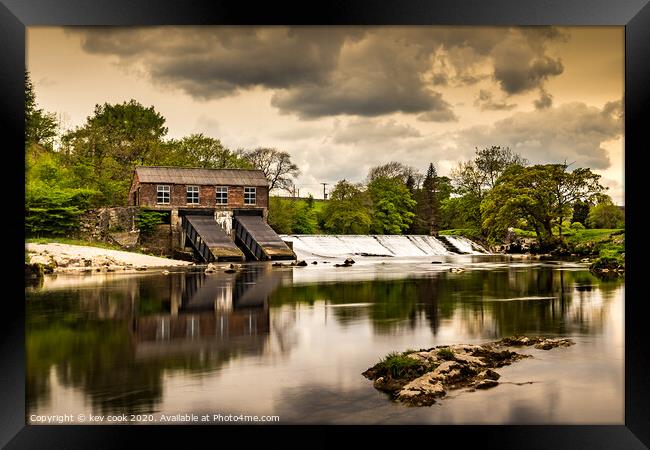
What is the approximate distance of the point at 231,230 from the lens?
94.2 feet

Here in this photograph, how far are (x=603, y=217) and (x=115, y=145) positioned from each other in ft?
69.5

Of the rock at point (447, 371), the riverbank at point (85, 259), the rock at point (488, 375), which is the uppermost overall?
the riverbank at point (85, 259)

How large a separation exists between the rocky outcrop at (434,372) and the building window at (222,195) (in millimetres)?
23641

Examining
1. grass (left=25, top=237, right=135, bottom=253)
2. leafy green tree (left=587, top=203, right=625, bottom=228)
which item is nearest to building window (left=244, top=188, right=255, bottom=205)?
grass (left=25, top=237, right=135, bottom=253)

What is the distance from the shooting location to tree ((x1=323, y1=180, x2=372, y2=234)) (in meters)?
36.7

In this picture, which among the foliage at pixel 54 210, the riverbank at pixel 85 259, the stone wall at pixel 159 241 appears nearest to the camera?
the riverbank at pixel 85 259

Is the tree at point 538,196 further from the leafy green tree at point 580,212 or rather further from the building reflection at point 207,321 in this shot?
the building reflection at point 207,321

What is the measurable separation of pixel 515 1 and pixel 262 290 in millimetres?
9954

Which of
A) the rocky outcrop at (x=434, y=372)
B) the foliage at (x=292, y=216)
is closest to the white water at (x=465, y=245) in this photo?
the foliage at (x=292, y=216)

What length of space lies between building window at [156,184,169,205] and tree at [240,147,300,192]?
694 cm

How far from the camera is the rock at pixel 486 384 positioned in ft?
17.2

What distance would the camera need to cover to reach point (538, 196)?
82.3 feet

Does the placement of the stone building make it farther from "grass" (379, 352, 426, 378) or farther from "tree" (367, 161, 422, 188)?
"grass" (379, 352, 426, 378)

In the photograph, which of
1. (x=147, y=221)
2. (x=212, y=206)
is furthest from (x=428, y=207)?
(x=147, y=221)
